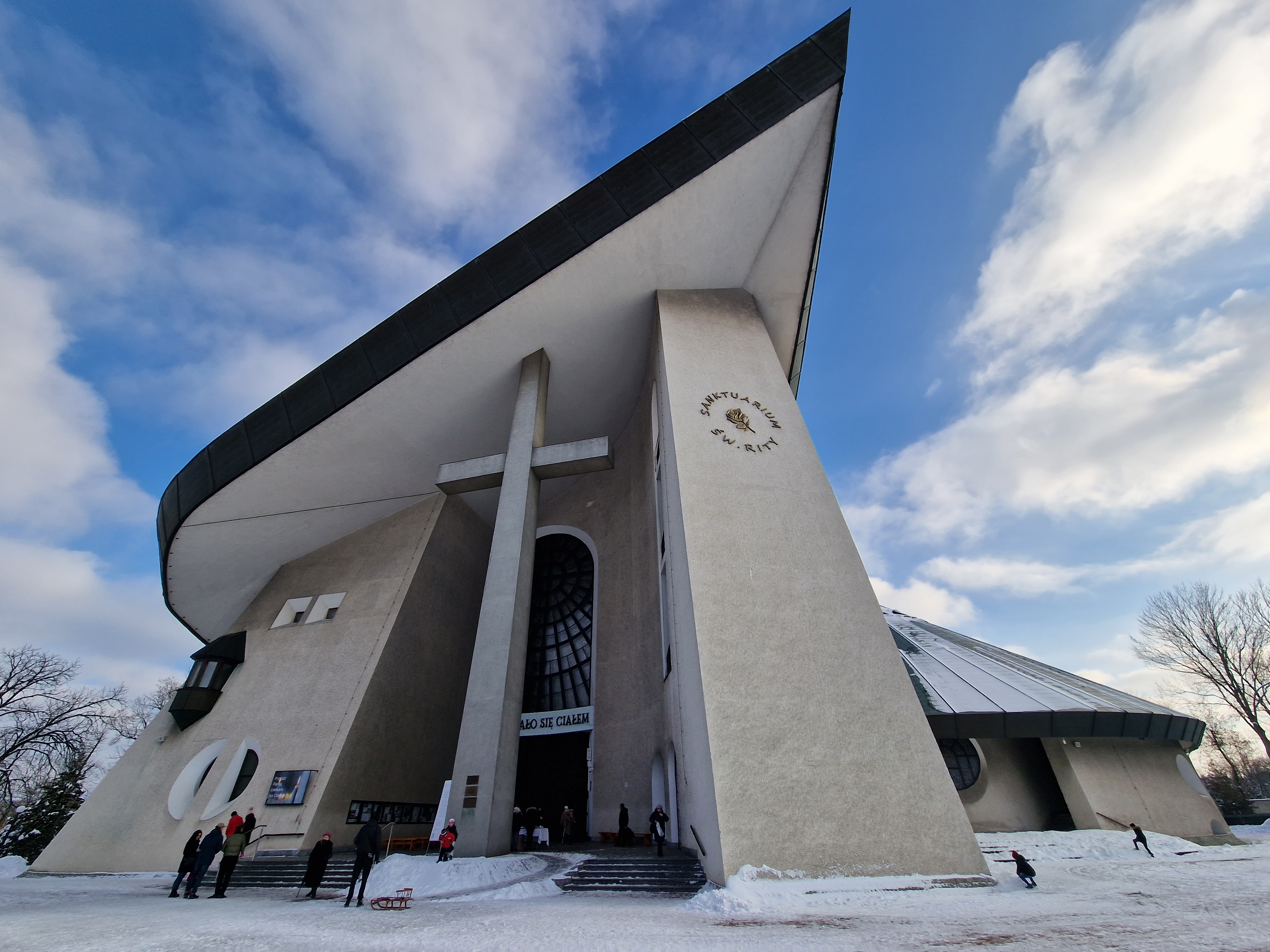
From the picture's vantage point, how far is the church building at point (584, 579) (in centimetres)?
697

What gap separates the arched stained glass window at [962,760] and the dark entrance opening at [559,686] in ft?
25.4

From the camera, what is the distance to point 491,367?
12953 mm

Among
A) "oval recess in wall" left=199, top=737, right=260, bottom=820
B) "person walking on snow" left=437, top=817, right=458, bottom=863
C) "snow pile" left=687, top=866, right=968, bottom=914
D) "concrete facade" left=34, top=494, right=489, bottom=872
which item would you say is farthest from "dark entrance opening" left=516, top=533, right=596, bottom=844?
"snow pile" left=687, top=866, right=968, bottom=914

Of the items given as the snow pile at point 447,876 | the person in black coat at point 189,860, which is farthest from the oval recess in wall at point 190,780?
the snow pile at point 447,876

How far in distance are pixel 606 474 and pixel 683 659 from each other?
8.92 m

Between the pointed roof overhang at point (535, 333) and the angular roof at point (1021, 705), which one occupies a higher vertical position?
the pointed roof overhang at point (535, 333)

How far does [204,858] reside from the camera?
6.97 m

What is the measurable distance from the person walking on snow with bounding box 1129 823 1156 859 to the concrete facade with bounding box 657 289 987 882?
16.8 feet

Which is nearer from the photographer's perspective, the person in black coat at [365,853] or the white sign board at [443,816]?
the person in black coat at [365,853]

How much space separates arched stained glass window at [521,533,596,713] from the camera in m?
14.3

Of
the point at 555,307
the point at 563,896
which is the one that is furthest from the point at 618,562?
the point at 563,896

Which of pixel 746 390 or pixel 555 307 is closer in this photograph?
pixel 746 390

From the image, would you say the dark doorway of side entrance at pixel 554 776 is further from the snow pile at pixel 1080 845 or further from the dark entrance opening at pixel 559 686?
the snow pile at pixel 1080 845

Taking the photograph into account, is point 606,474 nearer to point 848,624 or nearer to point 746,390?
point 746,390
